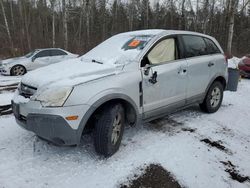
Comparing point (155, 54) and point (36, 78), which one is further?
point (155, 54)

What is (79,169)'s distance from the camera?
311cm

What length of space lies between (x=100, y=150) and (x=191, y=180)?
3.93 feet

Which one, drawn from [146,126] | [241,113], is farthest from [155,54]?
[241,113]

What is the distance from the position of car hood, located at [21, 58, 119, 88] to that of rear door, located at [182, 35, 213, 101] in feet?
5.40

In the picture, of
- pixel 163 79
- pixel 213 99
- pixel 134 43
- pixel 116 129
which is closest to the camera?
pixel 116 129

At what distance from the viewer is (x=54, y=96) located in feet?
9.50

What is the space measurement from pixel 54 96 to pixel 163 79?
1.75 meters

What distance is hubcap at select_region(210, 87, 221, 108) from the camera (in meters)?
5.22

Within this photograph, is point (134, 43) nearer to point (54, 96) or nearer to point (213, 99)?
point (54, 96)

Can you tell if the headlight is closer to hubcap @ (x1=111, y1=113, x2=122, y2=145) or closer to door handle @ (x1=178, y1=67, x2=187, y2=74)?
hubcap @ (x1=111, y1=113, x2=122, y2=145)

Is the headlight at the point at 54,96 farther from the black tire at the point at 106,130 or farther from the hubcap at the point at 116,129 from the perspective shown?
the hubcap at the point at 116,129

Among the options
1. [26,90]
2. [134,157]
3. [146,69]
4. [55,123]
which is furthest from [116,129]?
[26,90]

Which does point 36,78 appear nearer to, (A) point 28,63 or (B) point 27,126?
(B) point 27,126

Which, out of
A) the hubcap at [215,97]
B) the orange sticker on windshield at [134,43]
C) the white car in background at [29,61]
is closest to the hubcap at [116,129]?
the orange sticker on windshield at [134,43]
